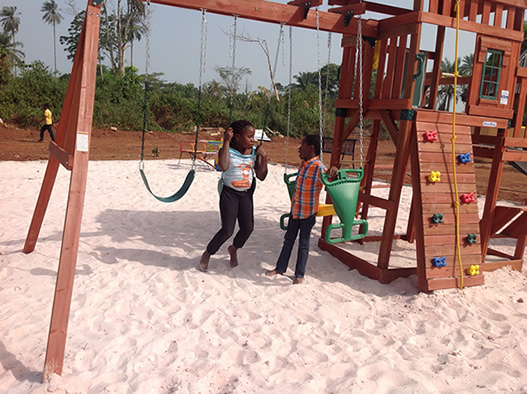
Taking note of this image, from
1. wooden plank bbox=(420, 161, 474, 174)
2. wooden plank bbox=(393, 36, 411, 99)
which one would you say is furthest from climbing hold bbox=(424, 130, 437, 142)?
wooden plank bbox=(393, 36, 411, 99)

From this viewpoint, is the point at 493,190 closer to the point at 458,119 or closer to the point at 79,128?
the point at 458,119

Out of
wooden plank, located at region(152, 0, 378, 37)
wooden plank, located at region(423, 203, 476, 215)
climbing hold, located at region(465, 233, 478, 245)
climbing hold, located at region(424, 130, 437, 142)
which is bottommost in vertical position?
climbing hold, located at region(465, 233, 478, 245)

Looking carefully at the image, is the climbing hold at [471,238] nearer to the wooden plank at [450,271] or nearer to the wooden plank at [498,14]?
the wooden plank at [450,271]

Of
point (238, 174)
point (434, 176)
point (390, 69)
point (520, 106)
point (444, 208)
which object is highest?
point (390, 69)

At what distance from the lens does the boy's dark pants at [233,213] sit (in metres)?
4.75

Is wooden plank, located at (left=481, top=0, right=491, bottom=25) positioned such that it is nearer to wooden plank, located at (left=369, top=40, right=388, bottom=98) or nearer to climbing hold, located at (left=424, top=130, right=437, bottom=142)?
wooden plank, located at (left=369, top=40, right=388, bottom=98)

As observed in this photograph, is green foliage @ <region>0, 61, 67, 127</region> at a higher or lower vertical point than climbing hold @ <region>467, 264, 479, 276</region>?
higher

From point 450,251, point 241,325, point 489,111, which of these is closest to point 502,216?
point 450,251

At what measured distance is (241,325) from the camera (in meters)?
3.87

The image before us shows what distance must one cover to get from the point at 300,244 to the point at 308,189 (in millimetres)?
603

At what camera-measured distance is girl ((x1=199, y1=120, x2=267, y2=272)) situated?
4715 millimetres

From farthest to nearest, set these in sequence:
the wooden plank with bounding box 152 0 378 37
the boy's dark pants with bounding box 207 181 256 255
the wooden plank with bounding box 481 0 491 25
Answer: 1. the wooden plank with bounding box 481 0 491 25
2. the boy's dark pants with bounding box 207 181 256 255
3. the wooden plank with bounding box 152 0 378 37

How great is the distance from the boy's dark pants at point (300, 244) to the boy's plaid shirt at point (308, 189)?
80 mm

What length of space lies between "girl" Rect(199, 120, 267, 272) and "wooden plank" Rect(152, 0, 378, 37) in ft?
3.63
